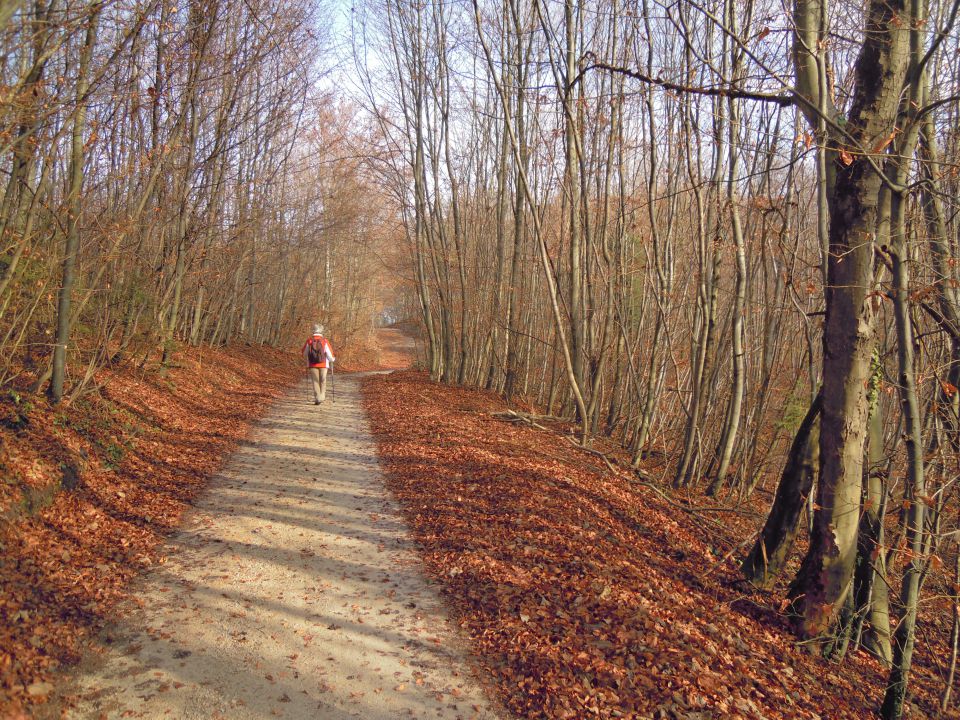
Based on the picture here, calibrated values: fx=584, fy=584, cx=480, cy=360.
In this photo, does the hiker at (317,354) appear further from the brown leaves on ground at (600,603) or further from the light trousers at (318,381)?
the brown leaves on ground at (600,603)

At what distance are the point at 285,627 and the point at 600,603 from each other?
2465 millimetres

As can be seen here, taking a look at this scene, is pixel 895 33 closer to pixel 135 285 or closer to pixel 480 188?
pixel 135 285

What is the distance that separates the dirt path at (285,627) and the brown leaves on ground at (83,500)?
274mm

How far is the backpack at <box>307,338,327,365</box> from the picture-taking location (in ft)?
42.7

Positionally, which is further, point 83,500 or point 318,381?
point 318,381

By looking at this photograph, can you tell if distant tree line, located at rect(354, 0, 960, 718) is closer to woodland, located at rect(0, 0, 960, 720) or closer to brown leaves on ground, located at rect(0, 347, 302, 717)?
woodland, located at rect(0, 0, 960, 720)

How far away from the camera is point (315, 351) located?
13039mm

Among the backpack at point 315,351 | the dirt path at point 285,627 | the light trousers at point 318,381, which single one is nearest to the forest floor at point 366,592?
the dirt path at point 285,627

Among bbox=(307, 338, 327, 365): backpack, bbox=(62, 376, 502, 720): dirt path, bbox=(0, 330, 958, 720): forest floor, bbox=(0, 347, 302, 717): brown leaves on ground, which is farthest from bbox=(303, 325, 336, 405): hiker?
bbox=(62, 376, 502, 720): dirt path

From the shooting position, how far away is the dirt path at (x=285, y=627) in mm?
3471

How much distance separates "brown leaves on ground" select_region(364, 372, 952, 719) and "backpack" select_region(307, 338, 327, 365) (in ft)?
16.5

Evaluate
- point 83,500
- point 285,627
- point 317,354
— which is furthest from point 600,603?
point 317,354

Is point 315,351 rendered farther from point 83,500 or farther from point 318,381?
point 83,500

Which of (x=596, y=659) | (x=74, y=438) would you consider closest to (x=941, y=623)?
Answer: (x=596, y=659)
